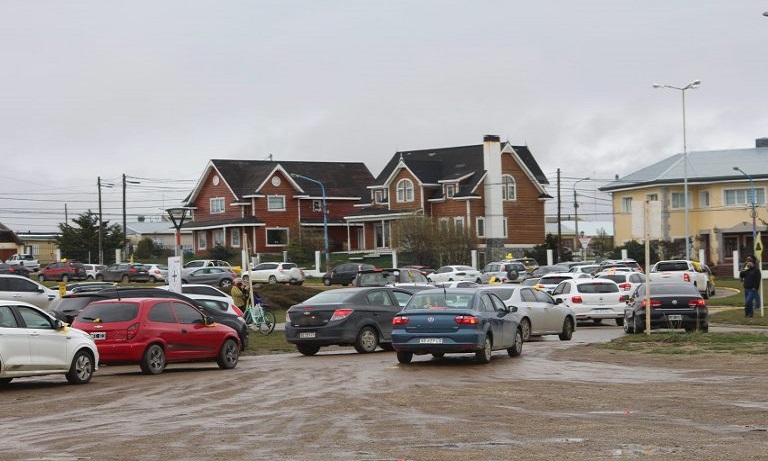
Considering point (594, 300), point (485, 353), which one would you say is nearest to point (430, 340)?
point (485, 353)

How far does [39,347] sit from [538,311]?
1481 centimetres

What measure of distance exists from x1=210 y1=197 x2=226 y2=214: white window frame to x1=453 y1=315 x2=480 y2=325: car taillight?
76.2 m

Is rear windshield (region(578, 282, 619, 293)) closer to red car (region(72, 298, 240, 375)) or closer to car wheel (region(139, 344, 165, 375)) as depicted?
red car (region(72, 298, 240, 375))

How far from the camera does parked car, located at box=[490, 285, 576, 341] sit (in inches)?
1214

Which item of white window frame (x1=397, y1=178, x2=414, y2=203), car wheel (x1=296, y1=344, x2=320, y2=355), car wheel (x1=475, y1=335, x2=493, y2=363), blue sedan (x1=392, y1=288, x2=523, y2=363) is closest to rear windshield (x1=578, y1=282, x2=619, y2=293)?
car wheel (x1=296, y1=344, x2=320, y2=355)

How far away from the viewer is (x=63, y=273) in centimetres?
7662

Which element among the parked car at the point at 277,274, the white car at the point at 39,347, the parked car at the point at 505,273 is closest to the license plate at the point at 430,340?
the white car at the point at 39,347

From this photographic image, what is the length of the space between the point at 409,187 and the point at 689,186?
67.2ft

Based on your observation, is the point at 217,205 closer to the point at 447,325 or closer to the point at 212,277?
the point at 212,277

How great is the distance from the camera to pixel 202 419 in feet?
48.8

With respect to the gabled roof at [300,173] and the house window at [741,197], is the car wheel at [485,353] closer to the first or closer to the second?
the house window at [741,197]

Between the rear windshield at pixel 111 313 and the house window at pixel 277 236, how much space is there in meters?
73.7

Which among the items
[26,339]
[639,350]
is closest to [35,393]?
[26,339]

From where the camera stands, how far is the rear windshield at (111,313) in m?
22.8
